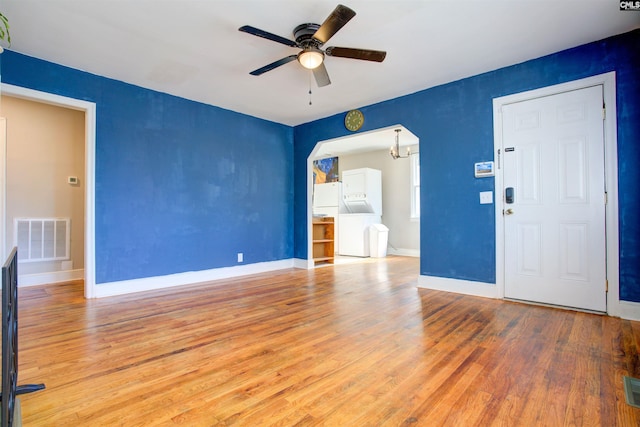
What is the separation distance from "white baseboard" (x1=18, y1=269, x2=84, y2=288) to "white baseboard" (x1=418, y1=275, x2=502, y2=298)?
5032 mm

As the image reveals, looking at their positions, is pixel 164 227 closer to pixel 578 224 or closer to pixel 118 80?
pixel 118 80

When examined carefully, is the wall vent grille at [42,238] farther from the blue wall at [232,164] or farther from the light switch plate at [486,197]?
the light switch plate at [486,197]

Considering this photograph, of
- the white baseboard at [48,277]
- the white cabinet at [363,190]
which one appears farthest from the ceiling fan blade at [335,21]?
the white cabinet at [363,190]

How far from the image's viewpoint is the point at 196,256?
4.57 metres

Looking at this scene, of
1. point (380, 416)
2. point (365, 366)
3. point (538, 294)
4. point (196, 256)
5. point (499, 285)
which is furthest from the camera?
point (196, 256)

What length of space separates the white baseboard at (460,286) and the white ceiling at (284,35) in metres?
2.50

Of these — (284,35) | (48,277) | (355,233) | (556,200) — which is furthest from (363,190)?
(48,277)

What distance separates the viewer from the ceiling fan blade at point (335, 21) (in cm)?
217

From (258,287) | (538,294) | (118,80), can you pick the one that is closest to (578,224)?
(538,294)

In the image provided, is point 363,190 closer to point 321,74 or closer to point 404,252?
point 404,252

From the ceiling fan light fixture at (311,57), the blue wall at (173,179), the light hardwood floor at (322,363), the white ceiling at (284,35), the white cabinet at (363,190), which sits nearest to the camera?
the light hardwood floor at (322,363)

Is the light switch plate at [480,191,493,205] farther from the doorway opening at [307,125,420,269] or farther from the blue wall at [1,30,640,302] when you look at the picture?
the doorway opening at [307,125,420,269]

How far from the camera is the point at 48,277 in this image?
442 centimetres

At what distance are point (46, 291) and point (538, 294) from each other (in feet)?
19.0
